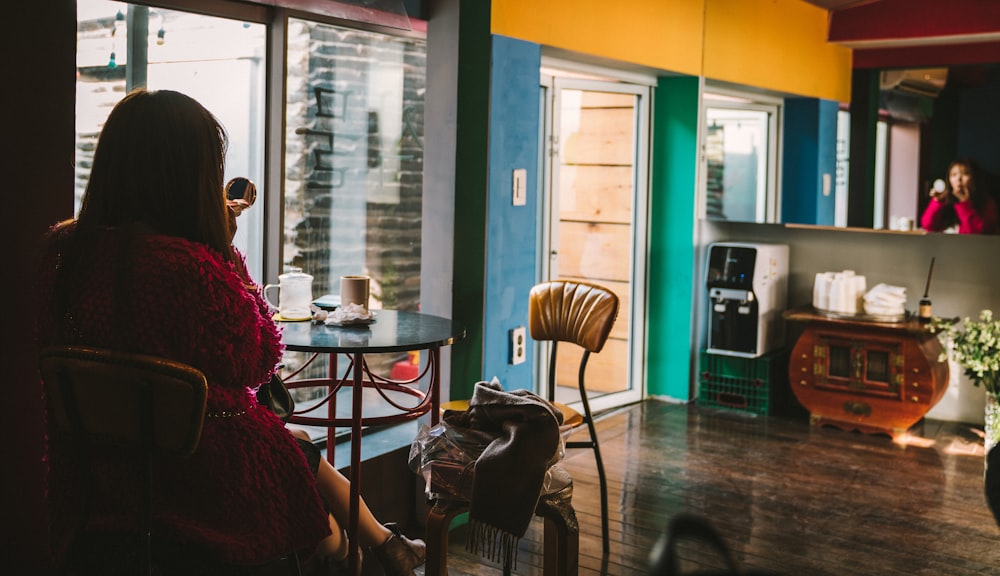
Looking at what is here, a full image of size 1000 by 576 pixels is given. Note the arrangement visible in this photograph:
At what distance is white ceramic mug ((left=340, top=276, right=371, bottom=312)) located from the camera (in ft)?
10.6

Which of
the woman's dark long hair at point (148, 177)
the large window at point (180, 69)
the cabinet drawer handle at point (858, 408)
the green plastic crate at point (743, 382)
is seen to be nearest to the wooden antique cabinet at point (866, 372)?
the cabinet drawer handle at point (858, 408)

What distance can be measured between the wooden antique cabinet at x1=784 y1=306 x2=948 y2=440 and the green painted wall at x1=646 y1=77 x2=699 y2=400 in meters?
0.66

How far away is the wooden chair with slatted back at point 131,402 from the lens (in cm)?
189

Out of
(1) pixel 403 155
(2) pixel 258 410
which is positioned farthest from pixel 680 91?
(2) pixel 258 410

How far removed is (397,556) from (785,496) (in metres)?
2.05

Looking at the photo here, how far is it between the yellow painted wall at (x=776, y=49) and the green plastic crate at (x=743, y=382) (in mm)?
1690

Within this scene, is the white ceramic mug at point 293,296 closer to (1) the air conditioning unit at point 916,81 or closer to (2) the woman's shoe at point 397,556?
(2) the woman's shoe at point 397,556

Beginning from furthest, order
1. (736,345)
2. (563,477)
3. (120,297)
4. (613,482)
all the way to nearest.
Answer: (736,345)
(613,482)
(563,477)
(120,297)

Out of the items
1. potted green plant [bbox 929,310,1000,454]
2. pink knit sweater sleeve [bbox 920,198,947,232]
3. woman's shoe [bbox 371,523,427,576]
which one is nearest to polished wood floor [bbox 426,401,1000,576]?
potted green plant [bbox 929,310,1000,454]

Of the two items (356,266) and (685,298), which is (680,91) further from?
(356,266)

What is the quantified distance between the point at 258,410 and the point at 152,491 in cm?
30

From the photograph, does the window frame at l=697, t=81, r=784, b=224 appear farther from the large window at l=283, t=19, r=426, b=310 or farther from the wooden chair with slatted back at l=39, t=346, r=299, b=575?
the wooden chair with slatted back at l=39, t=346, r=299, b=575

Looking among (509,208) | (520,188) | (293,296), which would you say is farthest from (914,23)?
(293,296)

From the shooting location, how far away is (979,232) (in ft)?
17.8
